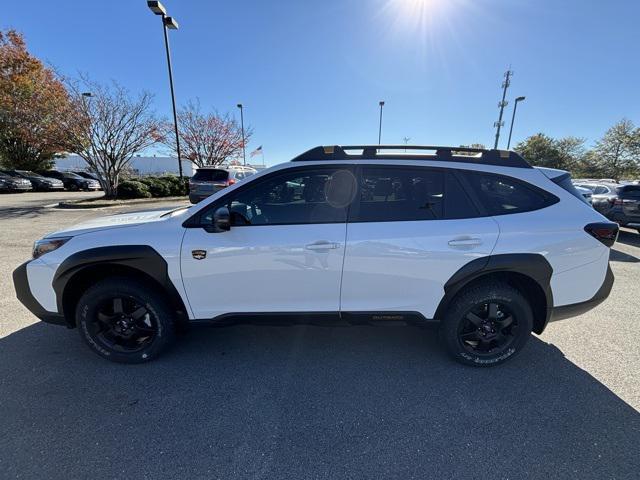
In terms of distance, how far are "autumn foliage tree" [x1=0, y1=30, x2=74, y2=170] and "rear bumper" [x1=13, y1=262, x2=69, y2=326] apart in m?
13.7

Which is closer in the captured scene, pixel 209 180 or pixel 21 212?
pixel 21 212

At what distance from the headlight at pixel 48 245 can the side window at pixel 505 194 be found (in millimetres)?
3372

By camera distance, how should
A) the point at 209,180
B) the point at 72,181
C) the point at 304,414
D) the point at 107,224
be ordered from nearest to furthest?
the point at 304,414 → the point at 107,224 → the point at 209,180 → the point at 72,181

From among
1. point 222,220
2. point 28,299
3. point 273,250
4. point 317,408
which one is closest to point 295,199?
point 273,250

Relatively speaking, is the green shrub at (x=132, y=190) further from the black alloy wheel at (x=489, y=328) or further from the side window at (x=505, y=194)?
the black alloy wheel at (x=489, y=328)

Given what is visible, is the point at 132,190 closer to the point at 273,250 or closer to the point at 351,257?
the point at 273,250

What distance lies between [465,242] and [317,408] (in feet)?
5.43

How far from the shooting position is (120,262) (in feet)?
8.11

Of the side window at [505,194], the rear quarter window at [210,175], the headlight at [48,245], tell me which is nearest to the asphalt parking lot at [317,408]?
the headlight at [48,245]

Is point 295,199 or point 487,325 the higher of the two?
point 295,199

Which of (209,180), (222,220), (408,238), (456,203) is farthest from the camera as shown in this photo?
(209,180)

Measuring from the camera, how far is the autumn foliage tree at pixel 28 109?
1362 cm

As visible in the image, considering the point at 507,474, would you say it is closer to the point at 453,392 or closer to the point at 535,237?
the point at 453,392

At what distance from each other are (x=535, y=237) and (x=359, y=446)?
201 cm
